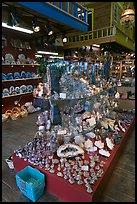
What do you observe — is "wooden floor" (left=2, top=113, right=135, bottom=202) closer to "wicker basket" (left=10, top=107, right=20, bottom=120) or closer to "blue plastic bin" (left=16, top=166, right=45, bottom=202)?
"blue plastic bin" (left=16, top=166, right=45, bottom=202)

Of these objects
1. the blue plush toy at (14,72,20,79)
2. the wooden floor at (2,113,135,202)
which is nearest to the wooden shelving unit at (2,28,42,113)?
the blue plush toy at (14,72,20,79)

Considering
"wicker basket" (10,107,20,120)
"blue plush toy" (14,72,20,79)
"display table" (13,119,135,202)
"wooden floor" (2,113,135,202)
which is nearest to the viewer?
"display table" (13,119,135,202)

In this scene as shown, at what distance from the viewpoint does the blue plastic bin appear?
1336 millimetres

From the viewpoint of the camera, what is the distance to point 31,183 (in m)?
1.32

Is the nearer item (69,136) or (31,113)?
(69,136)

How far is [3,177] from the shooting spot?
1.73 metres

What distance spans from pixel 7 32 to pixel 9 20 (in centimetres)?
151

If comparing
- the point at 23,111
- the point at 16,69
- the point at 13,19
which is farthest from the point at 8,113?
the point at 13,19

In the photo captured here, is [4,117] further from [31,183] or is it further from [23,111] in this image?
[31,183]

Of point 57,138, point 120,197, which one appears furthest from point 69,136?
point 120,197

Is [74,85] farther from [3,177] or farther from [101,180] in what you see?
[3,177]

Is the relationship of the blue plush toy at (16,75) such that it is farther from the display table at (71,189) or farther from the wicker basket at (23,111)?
the display table at (71,189)

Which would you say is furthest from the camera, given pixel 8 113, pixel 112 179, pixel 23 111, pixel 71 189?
pixel 23 111

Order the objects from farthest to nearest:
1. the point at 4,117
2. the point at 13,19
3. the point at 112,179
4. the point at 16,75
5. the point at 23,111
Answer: the point at 16,75
the point at 23,111
the point at 4,117
the point at 13,19
the point at 112,179
